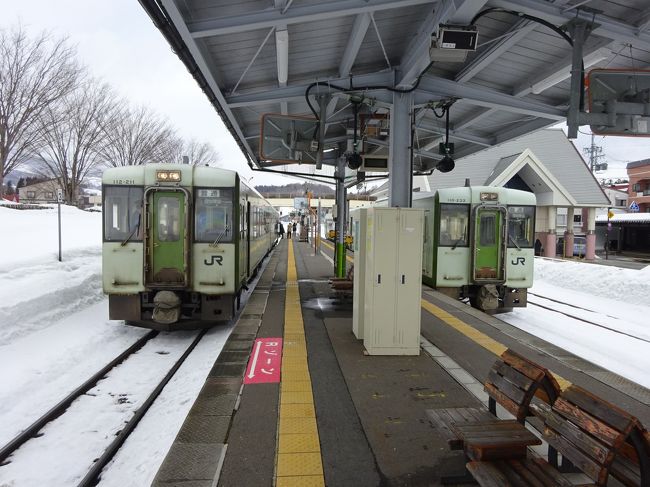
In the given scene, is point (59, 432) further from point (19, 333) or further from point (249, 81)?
point (249, 81)

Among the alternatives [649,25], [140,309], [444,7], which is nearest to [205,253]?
[140,309]

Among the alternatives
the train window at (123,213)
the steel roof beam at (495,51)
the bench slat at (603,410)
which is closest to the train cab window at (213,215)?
the train window at (123,213)

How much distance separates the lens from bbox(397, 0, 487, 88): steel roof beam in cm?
510

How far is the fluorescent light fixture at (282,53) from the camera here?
6328 millimetres

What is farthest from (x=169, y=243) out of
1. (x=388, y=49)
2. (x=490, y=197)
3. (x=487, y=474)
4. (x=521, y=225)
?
(x=521, y=225)

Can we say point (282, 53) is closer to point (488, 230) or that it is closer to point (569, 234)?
point (488, 230)

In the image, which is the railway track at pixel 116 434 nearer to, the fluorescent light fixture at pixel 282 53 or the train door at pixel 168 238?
the train door at pixel 168 238

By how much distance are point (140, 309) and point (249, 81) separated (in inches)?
180

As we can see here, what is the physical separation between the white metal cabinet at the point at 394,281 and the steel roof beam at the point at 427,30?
89.3 inches

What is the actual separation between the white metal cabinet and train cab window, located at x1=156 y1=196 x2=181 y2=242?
3.60 m

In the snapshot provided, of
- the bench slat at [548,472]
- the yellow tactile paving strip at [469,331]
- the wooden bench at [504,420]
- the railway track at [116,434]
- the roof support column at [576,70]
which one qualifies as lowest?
the railway track at [116,434]

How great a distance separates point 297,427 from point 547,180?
2858cm

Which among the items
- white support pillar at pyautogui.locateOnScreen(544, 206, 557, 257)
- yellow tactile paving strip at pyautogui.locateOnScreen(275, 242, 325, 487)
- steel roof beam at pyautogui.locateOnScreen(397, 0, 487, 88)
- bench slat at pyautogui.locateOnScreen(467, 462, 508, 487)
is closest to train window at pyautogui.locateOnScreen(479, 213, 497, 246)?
steel roof beam at pyautogui.locateOnScreen(397, 0, 487, 88)

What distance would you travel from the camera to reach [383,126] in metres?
10.8
